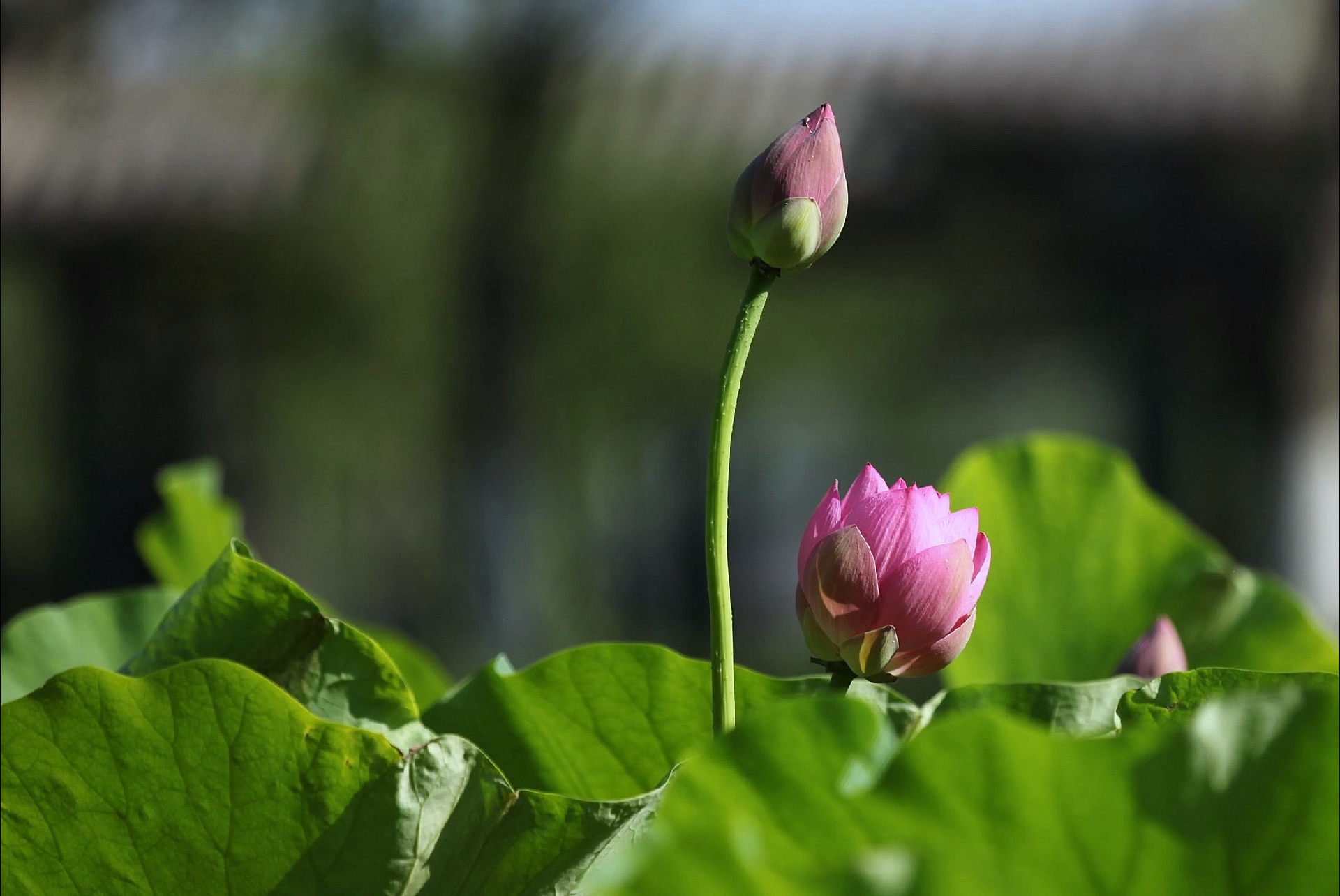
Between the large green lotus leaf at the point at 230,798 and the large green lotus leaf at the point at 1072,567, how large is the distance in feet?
0.65

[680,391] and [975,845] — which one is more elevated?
[975,845]

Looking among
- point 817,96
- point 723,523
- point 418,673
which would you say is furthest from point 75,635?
point 817,96

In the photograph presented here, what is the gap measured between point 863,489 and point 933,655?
3 centimetres

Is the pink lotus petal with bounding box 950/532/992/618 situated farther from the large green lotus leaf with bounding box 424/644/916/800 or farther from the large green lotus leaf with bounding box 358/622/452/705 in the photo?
the large green lotus leaf with bounding box 358/622/452/705

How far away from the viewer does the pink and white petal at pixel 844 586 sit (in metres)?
0.19

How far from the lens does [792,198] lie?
208 mm

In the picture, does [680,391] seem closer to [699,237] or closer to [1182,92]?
[699,237]

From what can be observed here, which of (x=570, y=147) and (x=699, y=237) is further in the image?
(x=699, y=237)

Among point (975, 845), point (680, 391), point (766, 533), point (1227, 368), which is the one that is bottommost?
point (766, 533)

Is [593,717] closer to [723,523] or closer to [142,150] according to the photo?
[723,523]

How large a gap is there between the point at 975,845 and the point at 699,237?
537cm

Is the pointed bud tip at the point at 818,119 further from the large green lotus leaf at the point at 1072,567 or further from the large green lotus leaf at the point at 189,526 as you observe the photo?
the large green lotus leaf at the point at 189,526

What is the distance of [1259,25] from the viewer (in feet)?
13.1

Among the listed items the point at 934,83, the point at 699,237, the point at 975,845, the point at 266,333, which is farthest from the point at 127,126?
the point at 975,845
